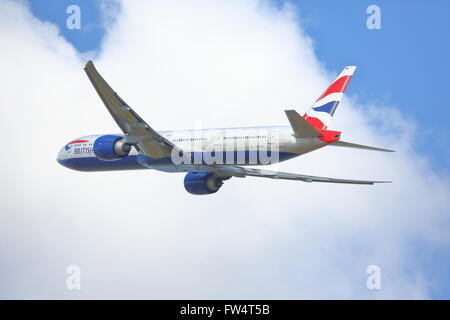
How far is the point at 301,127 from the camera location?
41.7 m

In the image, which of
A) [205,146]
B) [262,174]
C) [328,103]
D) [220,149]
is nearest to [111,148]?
[205,146]

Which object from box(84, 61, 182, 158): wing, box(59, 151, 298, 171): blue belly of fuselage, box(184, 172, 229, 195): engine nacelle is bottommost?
box(184, 172, 229, 195): engine nacelle

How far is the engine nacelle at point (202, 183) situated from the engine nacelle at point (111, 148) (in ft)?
15.9

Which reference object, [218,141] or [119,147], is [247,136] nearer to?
[218,141]

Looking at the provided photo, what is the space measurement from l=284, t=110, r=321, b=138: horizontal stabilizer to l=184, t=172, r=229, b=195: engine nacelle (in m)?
8.04

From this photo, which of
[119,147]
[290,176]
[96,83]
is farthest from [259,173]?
[96,83]

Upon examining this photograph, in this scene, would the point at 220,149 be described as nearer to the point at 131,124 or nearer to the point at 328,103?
the point at 131,124

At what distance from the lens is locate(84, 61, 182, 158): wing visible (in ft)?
132

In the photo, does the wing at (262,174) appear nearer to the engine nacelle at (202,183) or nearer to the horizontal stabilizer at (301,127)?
the engine nacelle at (202,183)

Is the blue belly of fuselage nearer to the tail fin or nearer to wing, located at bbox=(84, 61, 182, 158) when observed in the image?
wing, located at bbox=(84, 61, 182, 158)

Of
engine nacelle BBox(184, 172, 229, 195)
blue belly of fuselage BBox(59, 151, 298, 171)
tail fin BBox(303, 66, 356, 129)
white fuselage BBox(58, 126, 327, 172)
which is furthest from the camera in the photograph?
engine nacelle BBox(184, 172, 229, 195)

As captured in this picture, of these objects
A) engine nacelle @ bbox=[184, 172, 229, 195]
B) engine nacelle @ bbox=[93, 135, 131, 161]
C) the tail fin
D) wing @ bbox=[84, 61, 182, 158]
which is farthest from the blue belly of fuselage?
A: the tail fin
